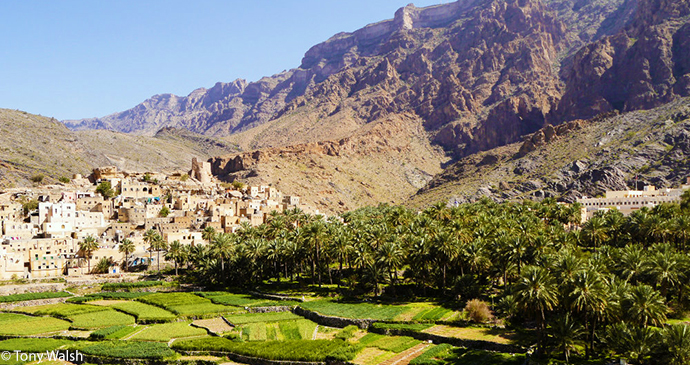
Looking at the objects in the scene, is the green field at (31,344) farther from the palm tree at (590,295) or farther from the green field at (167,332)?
the palm tree at (590,295)

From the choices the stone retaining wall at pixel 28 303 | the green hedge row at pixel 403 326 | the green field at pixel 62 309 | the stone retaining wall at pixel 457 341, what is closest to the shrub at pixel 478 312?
the green hedge row at pixel 403 326

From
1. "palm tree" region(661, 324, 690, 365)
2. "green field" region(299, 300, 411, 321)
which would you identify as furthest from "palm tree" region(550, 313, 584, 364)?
"green field" region(299, 300, 411, 321)

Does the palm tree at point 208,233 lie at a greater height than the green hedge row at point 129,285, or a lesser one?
greater

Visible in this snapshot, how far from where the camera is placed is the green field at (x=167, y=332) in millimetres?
64731

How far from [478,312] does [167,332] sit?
36.3 meters

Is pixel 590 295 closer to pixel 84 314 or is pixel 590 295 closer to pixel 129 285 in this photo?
pixel 84 314

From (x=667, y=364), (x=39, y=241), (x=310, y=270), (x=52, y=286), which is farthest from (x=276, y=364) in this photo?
(x=39, y=241)

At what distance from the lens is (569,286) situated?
167 ft

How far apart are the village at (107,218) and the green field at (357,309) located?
44244mm

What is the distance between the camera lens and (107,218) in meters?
125

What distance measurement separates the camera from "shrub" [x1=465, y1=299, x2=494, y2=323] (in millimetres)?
63219

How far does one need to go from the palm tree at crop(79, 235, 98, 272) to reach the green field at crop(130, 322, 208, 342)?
116 feet

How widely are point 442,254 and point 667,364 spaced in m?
33.1

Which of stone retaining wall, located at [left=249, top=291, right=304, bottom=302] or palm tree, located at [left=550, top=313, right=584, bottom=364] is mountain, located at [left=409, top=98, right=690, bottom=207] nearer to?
stone retaining wall, located at [left=249, top=291, right=304, bottom=302]
